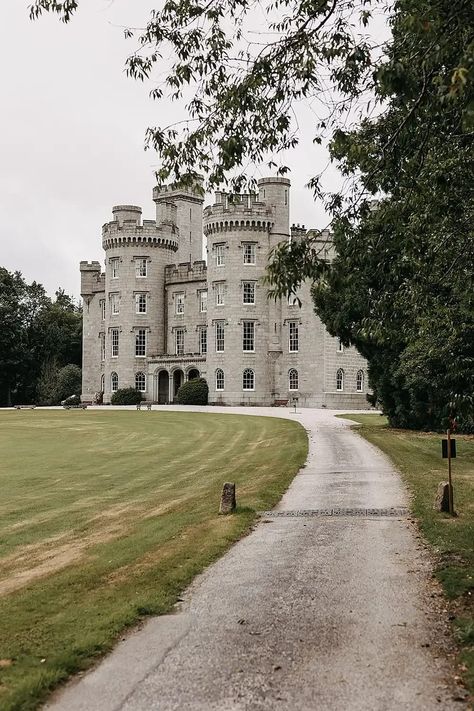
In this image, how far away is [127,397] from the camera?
216 ft

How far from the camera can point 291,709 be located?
17.7 ft

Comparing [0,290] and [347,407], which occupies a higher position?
[0,290]

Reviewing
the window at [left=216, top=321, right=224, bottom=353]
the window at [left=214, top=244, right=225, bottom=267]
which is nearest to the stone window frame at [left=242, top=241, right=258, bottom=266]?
the window at [left=214, top=244, right=225, bottom=267]

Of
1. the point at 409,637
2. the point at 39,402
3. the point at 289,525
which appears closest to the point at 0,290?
the point at 39,402

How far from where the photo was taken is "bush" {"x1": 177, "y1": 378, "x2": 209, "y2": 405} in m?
61.5

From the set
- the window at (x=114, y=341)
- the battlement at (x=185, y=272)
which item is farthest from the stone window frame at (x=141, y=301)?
the window at (x=114, y=341)

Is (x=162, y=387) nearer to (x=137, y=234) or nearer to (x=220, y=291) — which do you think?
(x=220, y=291)

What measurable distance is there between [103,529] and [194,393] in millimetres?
48154

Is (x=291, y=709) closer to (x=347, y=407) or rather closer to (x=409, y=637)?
(x=409, y=637)

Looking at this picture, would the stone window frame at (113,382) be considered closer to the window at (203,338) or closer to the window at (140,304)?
the window at (140,304)

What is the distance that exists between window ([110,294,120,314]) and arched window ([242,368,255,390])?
15.6 meters

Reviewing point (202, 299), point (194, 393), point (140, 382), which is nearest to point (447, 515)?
point (194, 393)

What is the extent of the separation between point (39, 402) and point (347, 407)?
35943 mm

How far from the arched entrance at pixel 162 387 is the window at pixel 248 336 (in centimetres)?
920
